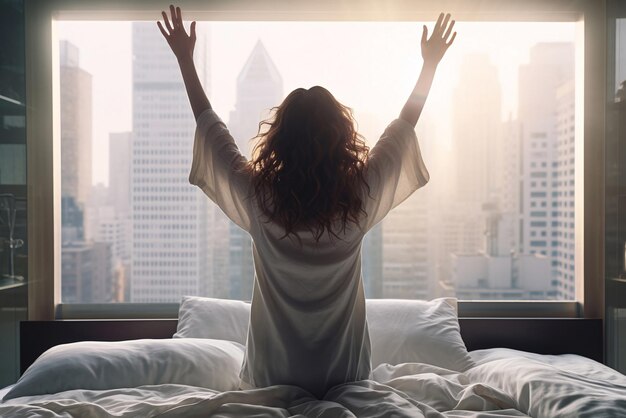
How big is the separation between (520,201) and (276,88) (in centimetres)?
138

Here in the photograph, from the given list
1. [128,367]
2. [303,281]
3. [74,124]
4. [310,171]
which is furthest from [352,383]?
[74,124]

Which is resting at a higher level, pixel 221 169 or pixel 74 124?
pixel 74 124

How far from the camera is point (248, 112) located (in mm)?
2791

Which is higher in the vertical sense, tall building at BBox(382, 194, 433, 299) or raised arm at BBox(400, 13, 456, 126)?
raised arm at BBox(400, 13, 456, 126)

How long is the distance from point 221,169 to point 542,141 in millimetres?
1966

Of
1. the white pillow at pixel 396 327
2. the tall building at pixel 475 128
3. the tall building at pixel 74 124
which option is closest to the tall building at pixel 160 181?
the tall building at pixel 74 124

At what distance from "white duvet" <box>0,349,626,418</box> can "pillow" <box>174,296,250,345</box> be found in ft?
1.82

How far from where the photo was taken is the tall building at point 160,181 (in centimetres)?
276

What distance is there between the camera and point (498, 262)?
2.79 metres

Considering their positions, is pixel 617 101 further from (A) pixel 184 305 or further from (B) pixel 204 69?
(A) pixel 184 305

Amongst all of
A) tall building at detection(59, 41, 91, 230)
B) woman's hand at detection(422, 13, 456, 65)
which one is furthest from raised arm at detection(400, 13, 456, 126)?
tall building at detection(59, 41, 91, 230)

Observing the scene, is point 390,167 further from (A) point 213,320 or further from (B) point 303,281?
(A) point 213,320

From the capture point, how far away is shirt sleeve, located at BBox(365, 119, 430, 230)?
1455 millimetres

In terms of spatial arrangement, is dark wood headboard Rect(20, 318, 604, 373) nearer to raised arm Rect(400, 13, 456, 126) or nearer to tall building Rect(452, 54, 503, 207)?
tall building Rect(452, 54, 503, 207)
